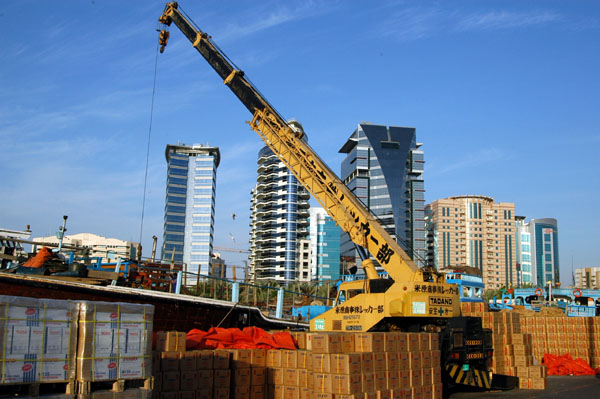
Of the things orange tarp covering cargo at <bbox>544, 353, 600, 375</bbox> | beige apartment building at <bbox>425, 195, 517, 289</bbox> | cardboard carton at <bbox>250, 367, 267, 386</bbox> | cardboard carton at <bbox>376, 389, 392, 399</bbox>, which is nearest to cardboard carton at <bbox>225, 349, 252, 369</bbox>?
cardboard carton at <bbox>250, 367, 267, 386</bbox>

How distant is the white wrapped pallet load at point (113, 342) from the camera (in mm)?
7805

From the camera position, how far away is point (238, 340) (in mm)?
13648

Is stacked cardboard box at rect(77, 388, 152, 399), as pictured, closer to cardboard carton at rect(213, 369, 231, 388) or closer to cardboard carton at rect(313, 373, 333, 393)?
cardboard carton at rect(213, 369, 231, 388)

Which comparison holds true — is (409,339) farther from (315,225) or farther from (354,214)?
(315,225)

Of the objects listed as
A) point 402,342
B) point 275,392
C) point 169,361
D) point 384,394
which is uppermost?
point 402,342

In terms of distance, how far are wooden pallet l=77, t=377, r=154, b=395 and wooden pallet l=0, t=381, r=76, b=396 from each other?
13 cm

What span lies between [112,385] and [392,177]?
15038cm

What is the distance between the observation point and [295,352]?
12484 mm

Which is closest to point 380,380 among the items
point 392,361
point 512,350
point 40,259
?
point 392,361

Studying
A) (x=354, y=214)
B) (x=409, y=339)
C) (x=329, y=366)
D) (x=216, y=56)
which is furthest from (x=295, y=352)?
(x=216, y=56)

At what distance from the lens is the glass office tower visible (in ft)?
486

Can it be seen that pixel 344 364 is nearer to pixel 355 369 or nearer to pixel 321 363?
pixel 355 369

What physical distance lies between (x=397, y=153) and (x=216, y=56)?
138646 millimetres

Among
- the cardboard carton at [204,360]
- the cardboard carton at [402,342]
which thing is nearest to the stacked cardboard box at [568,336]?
the cardboard carton at [402,342]
